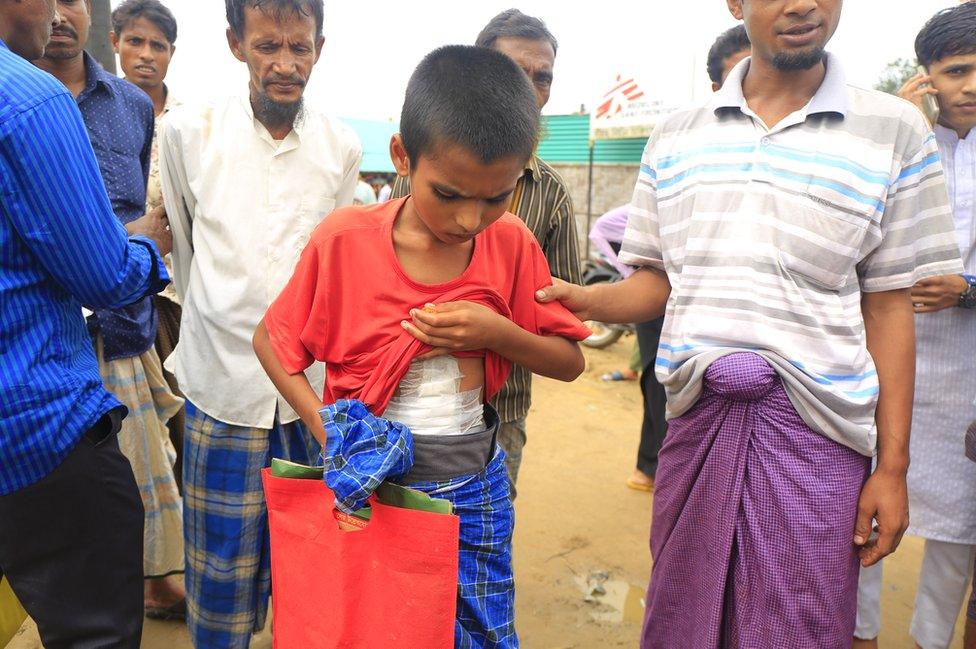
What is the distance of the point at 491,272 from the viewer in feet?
5.63

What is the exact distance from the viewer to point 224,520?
2395 mm

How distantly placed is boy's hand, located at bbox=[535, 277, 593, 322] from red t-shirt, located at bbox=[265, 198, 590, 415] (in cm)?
8

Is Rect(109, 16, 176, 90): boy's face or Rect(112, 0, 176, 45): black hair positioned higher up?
Rect(112, 0, 176, 45): black hair

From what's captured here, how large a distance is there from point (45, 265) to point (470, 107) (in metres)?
1.02

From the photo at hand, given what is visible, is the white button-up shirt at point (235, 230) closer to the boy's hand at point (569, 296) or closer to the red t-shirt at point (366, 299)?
the red t-shirt at point (366, 299)

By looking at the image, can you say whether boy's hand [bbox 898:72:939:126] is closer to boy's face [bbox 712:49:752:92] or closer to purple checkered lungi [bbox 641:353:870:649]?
boy's face [bbox 712:49:752:92]

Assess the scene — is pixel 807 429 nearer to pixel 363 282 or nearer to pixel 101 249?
pixel 363 282

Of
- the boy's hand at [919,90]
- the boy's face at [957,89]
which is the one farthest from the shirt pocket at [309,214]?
the boy's face at [957,89]

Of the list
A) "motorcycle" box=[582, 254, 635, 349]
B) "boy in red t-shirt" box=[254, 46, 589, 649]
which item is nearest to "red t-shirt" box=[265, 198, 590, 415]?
"boy in red t-shirt" box=[254, 46, 589, 649]

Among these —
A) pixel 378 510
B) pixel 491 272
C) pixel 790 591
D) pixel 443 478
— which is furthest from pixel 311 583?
pixel 790 591

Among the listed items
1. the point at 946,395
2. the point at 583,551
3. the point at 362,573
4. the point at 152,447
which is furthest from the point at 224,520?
the point at 946,395

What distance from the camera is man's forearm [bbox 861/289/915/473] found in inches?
70.7

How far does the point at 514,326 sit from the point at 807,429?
2.49 feet

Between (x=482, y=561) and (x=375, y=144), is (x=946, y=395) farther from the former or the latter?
(x=375, y=144)
